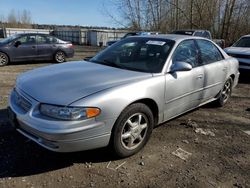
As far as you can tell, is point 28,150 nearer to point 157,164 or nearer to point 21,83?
point 21,83

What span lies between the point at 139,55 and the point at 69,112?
72.1 inches

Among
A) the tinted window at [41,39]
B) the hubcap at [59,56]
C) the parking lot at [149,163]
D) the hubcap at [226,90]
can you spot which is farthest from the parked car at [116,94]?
the hubcap at [59,56]

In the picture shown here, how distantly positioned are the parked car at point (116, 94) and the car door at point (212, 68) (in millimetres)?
20

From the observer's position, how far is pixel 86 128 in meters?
3.09

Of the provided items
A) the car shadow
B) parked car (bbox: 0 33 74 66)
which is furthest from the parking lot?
parked car (bbox: 0 33 74 66)

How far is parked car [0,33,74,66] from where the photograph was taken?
12023mm

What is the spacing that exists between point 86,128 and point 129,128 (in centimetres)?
70

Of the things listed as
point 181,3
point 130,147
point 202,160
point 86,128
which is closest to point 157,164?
point 130,147

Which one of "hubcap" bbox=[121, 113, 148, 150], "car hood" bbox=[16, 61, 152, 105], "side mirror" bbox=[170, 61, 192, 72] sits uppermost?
"side mirror" bbox=[170, 61, 192, 72]

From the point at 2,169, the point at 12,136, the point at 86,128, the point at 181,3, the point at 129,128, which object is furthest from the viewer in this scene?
the point at 181,3

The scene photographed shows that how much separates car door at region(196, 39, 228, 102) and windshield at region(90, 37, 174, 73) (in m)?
0.93

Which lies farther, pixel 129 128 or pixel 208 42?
pixel 208 42

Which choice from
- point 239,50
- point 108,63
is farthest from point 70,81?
point 239,50

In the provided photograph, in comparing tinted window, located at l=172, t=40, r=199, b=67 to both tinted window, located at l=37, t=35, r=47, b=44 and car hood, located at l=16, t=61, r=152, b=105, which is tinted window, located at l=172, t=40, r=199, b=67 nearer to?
car hood, located at l=16, t=61, r=152, b=105
